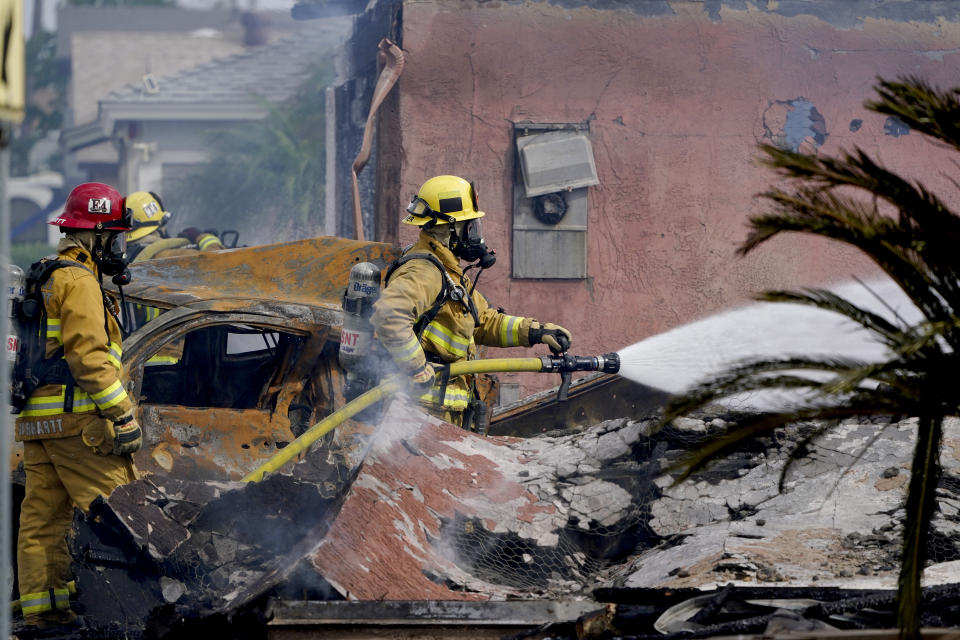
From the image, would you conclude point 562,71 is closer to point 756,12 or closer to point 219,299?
point 756,12

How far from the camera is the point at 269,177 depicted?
822 inches

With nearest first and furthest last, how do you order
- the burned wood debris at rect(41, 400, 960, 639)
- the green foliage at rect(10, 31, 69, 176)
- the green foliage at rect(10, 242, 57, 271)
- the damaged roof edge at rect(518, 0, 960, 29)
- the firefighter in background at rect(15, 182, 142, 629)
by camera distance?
the burned wood debris at rect(41, 400, 960, 639), the firefighter in background at rect(15, 182, 142, 629), the damaged roof edge at rect(518, 0, 960, 29), the green foliage at rect(10, 242, 57, 271), the green foliage at rect(10, 31, 69, 176)

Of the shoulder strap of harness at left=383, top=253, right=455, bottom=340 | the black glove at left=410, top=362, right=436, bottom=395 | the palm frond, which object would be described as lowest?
the black glove at left=410, top=362, right=436, bottom=395

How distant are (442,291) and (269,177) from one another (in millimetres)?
15631

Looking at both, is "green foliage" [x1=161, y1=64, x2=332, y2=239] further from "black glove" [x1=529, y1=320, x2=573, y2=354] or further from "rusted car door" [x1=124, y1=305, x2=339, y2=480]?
"black glove" [x1=529, y1=320, x2=573, y2=354]

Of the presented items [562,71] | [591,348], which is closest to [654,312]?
[591,348]

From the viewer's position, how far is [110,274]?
5707 mm

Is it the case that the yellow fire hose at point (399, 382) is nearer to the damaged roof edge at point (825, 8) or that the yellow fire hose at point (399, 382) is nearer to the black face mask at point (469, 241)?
the black face mask at point (469, 241)

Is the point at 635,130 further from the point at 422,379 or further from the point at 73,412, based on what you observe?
the point at 73,412

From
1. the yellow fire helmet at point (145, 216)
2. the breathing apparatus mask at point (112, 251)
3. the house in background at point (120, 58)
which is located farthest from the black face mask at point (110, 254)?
the house in background at point (120, 58)

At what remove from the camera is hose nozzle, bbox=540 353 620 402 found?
6.05 m

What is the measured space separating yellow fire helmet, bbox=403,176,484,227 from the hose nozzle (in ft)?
2.81

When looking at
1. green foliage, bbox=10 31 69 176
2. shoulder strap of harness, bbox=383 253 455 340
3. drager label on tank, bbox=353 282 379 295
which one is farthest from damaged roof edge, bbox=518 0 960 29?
green foliage, bbox=10 31 69 176

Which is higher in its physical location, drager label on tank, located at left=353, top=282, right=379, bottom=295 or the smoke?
drager label on tank, located at left=353, top=282, right=379, bottom=295
